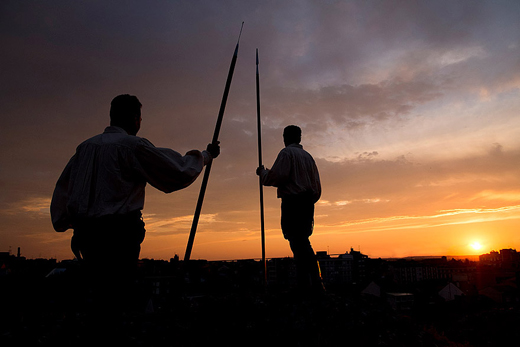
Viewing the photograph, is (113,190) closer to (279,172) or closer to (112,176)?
(112,176)

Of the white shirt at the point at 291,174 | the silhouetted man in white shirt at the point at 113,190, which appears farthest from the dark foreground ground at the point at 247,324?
the silhouetted man in white shirt at the point at 113,190

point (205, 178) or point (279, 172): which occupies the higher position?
point (279, 172)

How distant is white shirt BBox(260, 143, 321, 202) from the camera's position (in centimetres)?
686

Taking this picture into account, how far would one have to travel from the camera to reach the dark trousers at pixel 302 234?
6.75 meters

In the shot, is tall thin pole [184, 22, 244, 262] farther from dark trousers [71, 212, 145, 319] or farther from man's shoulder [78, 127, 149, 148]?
dark trousers [71, 212, 145, 319]

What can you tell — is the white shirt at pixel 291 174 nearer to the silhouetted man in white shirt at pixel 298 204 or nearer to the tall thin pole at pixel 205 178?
the silhouetted man in white shirt at pixel 298 204

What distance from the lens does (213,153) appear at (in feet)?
15.3

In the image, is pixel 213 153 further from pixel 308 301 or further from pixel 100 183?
pixel 308 301

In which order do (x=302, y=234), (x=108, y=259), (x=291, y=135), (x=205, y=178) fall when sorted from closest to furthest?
(x=108, y=259) < (x=205, y=178) < (x=302, y=234) < (x=291, y=135)

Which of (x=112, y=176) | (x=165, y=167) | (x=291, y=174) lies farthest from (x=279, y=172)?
(x=112, y=176)

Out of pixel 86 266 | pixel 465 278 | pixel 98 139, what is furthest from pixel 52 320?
pixel 465 278

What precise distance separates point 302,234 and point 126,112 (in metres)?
4.22

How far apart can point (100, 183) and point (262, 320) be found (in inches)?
172

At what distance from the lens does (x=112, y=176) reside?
317 cm
